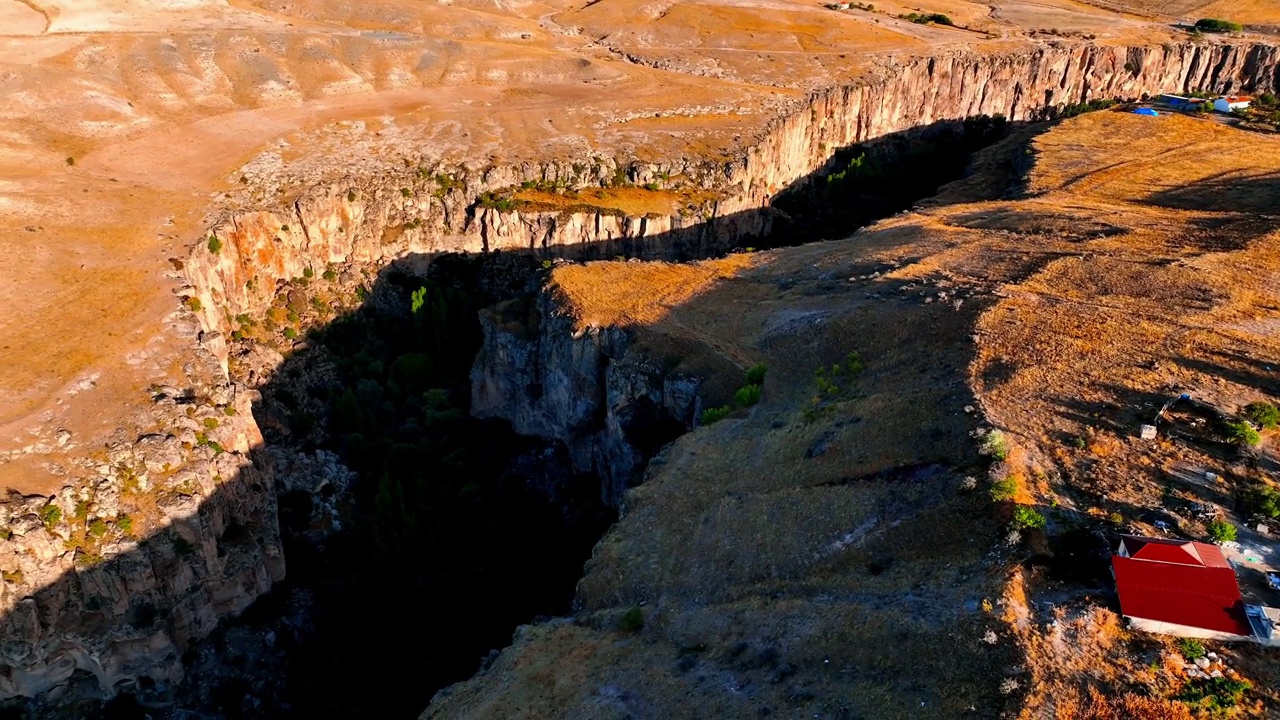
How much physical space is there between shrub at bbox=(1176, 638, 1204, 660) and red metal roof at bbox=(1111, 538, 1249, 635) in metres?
0.52

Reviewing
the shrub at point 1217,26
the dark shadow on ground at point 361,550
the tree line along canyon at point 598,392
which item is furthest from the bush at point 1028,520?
the shrub at point 1217,26

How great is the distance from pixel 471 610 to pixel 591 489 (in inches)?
483

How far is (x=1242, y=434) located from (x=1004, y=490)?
36.5 ft

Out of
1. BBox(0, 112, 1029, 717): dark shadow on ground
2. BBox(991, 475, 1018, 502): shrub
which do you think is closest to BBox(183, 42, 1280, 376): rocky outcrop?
BBox(0, 112, 1029, 717): dark shadow on ground

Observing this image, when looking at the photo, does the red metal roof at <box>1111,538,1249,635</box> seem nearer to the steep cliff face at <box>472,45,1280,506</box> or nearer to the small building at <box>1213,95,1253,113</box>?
the steep cliff face at <box>472,45,1280,506</box>

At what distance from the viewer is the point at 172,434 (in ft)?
159

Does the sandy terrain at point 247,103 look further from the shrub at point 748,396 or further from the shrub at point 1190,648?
the shrub at point 1190,648

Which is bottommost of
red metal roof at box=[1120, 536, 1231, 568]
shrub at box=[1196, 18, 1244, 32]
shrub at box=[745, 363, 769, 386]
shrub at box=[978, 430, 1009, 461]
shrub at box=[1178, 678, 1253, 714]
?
shrub at box=[745, 363, 769, 386]

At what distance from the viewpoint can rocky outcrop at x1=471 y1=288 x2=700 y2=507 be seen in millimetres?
52000

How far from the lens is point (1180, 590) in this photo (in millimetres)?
26016

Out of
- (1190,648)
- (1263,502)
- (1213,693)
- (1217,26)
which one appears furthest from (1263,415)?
(1217,26)

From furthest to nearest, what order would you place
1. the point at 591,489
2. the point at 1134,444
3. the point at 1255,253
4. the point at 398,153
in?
the point at 398,153, the point at 591,489, the point at 1255,253, the point at 1134,444

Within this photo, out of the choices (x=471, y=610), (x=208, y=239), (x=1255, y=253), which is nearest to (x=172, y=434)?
(x=471, y=610)

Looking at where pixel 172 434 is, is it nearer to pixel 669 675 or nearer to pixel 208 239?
pixel 208 239
